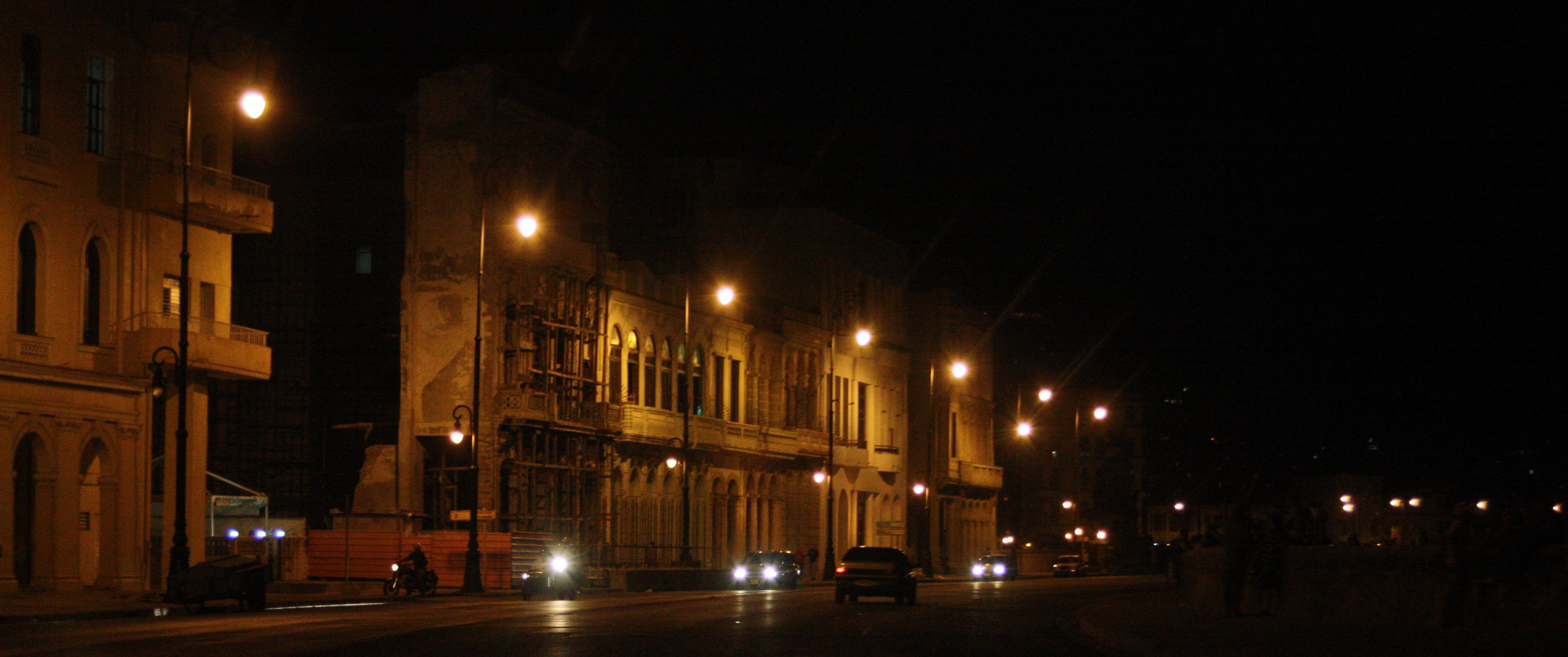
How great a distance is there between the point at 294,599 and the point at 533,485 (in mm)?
17396

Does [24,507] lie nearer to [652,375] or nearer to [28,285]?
[28,285]

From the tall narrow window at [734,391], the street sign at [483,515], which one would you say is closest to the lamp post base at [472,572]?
the street sign at [483,515]

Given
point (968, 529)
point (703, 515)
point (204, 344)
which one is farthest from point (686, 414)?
point (968, 529)

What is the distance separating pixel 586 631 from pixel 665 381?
4329 centimetres

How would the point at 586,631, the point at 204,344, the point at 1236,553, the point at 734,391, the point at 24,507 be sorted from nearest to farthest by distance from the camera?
the point at 586,631 < the point at 1236,553 < the point at 24,507 < the point at 204,344 < the point at 734,391

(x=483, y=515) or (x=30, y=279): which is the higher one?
(x=30, y=279)

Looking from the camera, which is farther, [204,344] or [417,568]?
[204,344]

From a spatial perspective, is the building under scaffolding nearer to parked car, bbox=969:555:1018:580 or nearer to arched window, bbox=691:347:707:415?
arched window, bbox=691:347:707:415

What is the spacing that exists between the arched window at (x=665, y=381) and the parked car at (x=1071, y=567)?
2929 centimetres

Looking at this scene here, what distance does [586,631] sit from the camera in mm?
25922

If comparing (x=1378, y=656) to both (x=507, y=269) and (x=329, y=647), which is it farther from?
(x=507, y=269)

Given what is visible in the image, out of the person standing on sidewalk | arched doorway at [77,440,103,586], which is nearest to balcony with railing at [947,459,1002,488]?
arched doorway at [77,440,103,586]

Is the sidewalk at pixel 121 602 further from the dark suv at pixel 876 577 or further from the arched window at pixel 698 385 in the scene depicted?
the arched window at pixel 698 385

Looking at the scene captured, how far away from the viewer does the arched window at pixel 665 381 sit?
6825 centimetres
